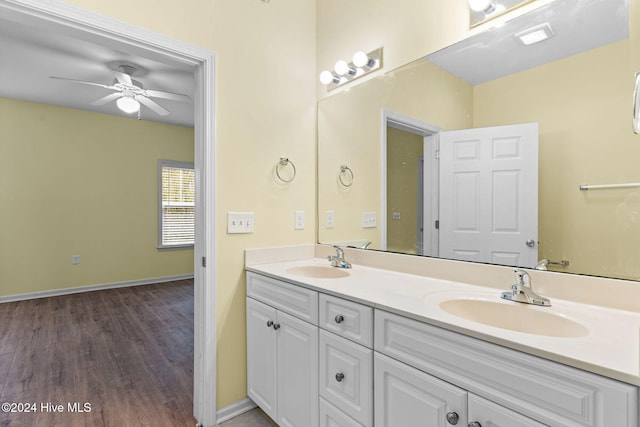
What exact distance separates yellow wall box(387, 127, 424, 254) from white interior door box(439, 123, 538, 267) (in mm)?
164

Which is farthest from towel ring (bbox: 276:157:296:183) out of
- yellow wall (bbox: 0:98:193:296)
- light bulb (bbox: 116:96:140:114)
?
yellow wall (bbox: 0:98:193:296)

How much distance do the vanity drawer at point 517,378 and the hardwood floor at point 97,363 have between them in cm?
152

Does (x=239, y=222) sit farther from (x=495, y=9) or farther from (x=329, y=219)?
(x=495, y=9)

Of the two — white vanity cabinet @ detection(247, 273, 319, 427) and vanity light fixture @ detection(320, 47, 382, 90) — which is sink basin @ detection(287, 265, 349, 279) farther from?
vanity light fixture @ detection(320, 47, 382, 90)

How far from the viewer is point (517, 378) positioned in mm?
776

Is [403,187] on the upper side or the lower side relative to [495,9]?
lower

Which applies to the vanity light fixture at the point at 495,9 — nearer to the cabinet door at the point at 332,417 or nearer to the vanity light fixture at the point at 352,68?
the vanity light fixture at the point at 352,68

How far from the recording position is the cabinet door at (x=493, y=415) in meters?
0.77

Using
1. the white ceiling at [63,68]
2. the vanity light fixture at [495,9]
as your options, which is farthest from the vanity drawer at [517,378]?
the white ceiling at [63,68]

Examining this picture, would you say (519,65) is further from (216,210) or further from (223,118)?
(216,210)

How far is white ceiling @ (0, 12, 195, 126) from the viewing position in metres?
2.63

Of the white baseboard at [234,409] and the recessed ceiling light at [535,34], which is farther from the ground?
the recessed ceiling light at [535,34]

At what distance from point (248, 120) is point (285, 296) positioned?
3.44 feet

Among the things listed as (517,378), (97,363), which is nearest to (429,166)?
(517,378)
